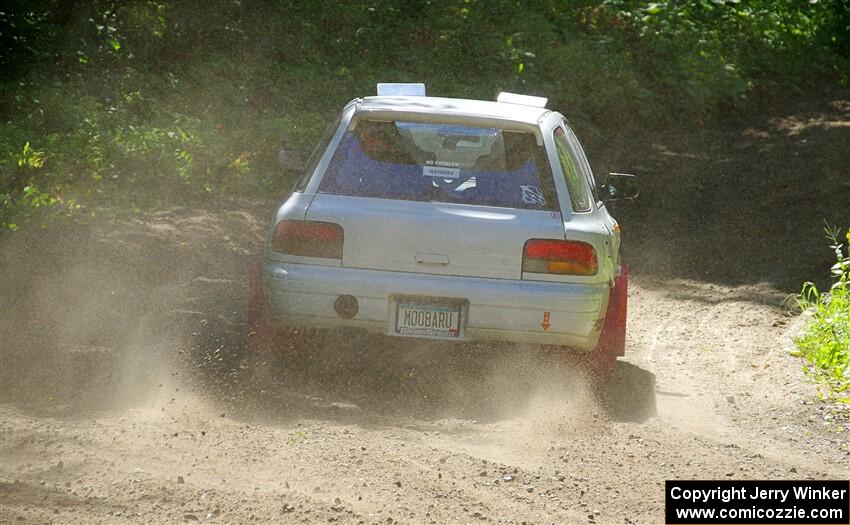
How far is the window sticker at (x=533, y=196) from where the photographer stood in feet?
22.3

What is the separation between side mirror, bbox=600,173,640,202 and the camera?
809cm

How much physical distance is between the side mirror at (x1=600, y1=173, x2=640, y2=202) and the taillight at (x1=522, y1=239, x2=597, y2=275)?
1.60 m

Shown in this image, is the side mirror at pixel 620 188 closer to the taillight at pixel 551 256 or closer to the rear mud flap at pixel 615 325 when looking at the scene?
the rear mud flap at pixel 615 325

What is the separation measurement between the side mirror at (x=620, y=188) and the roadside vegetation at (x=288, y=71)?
15.6 feet

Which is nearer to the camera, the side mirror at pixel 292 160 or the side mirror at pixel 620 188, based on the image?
the side mirror at pixel 292 160

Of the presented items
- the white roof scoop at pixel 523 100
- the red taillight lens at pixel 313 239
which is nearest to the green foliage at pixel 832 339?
the white roof scoop at pixel 523 100

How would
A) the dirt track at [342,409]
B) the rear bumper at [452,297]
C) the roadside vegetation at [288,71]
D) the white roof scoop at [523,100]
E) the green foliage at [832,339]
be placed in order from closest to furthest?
the dirt track at [342,409]
the rear bumper at [452,297]
the green foliage at [832,339]
the white roof scoop at [523,100]
the roadside vegetation at [288,71]

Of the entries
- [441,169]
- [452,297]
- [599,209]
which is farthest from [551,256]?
[599,209]

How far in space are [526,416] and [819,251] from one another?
648cm

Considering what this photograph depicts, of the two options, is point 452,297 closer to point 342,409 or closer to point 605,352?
point 342,409

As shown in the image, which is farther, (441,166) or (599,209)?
(599,209)

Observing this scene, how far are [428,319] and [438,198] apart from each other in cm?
70

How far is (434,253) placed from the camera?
21.6 feet

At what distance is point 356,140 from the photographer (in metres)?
6.99
